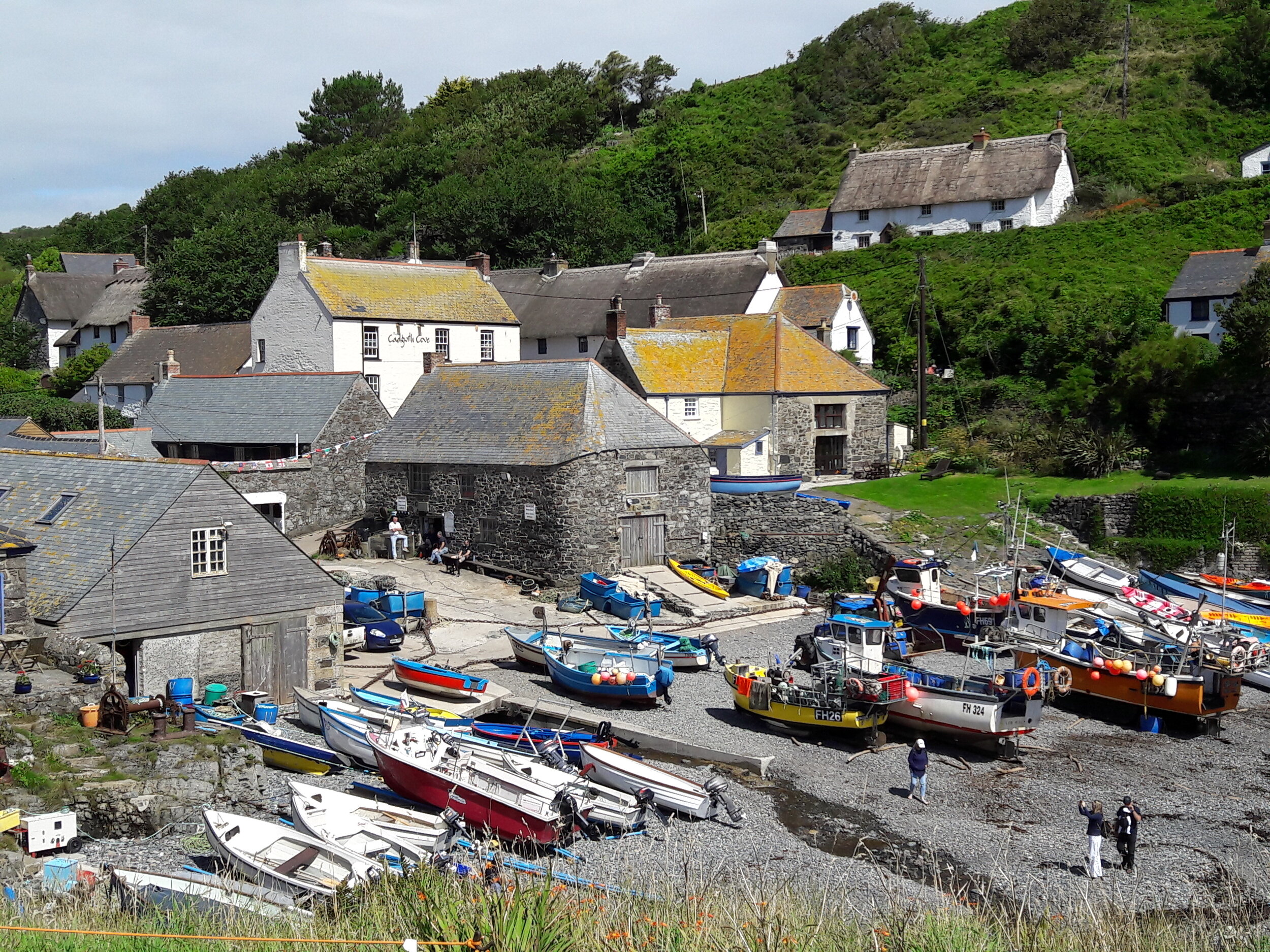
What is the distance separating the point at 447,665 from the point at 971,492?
2025cm

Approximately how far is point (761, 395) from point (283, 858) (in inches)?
1218

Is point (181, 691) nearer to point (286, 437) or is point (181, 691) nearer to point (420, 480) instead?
point (420, 480)

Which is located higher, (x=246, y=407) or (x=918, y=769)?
(x=246, y=407)

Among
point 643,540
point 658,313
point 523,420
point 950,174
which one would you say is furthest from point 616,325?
point 950,174

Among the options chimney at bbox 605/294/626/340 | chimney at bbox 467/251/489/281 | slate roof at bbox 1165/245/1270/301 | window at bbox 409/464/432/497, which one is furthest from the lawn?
chimney at bbox 467/251/489/281

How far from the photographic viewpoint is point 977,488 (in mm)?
39406

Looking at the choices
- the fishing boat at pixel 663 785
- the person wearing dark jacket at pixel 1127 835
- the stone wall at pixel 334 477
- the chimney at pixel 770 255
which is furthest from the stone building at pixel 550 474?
the chimney at pixel 770 255

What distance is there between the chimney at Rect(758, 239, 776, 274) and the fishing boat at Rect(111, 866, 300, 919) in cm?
4531

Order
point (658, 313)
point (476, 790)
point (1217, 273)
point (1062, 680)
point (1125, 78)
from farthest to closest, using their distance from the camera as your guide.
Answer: point (1125, 78) < point (658, 313) < point (1217, 273) < point (1062, 680) < point (476, 790)

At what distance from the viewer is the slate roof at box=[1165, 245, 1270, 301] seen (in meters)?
44.0

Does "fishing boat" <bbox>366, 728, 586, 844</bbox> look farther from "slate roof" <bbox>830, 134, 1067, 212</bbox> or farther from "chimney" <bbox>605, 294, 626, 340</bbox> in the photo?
"slate roof" <bbox>830, 134, 1067, 212</bbox>

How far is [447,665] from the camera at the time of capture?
27.0 m

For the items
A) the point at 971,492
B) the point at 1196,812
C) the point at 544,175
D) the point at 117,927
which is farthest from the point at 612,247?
the point at 117,927

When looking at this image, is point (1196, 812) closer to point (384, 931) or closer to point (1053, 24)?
point (384, 931)
